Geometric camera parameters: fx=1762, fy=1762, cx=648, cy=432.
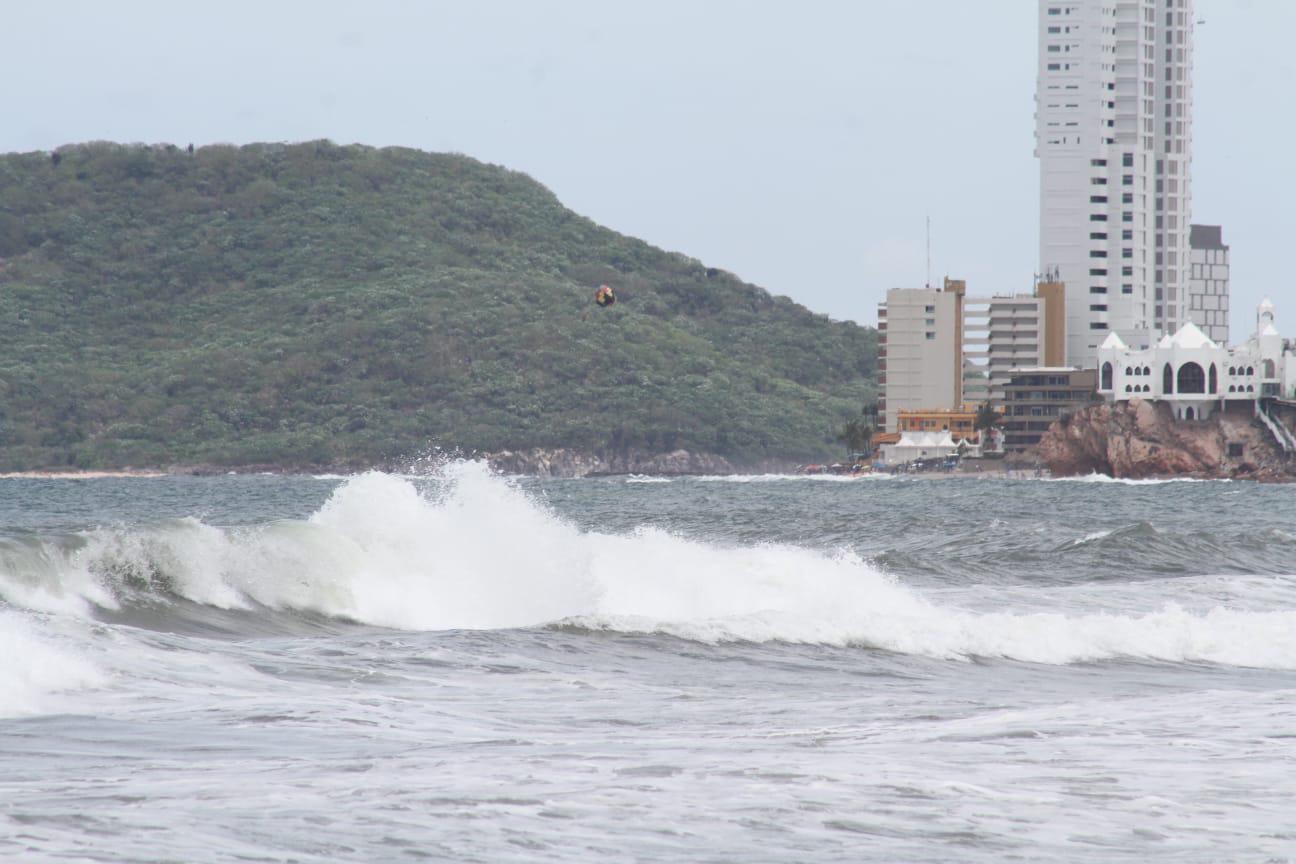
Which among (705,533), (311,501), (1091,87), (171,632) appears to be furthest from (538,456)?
(171,632)

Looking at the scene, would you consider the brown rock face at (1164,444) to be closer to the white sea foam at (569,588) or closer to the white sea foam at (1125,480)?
the white sea foam at (1125,480)

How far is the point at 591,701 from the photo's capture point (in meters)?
16.2

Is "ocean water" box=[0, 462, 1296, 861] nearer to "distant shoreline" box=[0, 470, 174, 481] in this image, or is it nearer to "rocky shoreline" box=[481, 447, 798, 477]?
"distant shoreline" box=[0, 470, 174, 481]

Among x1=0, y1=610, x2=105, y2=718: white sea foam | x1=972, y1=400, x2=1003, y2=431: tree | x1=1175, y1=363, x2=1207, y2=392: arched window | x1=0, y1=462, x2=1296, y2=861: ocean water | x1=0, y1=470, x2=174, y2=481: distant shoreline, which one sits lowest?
x1=0, y1=470, x2=174, y2=481: distant shoreline

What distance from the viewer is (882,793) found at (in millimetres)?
12078

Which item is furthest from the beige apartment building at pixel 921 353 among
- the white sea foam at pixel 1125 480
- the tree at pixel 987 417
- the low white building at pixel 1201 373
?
the white sea foam at pixel 1125 480

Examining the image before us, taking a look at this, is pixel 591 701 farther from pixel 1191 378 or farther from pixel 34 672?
pixel 1191 378

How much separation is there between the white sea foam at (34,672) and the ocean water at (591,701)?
40 millimetres

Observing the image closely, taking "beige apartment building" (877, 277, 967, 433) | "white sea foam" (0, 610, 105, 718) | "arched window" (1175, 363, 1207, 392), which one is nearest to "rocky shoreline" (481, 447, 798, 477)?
"beige apartment building" (877, 277, 967, 433)

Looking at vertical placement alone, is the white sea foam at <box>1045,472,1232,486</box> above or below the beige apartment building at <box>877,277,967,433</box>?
below

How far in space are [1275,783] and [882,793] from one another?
3.07m

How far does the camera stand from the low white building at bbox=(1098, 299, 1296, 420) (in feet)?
508

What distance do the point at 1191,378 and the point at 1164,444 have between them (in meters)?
7.98

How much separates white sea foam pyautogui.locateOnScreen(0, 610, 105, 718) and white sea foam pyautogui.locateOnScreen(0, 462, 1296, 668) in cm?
525
